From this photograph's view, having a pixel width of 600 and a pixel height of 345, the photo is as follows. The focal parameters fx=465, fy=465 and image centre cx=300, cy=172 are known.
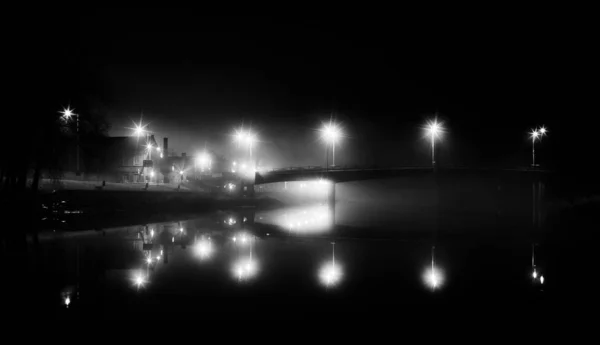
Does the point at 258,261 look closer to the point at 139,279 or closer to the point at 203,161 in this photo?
the point at 139,279

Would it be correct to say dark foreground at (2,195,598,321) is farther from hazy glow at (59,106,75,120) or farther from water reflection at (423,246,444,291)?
hazy glow at (59,106,75,120)

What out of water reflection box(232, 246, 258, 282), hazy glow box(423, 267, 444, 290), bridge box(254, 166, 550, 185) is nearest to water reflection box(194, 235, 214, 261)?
water reflection box(232, 246, 258, 282)

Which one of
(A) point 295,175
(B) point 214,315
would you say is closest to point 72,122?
(B) point 214,315

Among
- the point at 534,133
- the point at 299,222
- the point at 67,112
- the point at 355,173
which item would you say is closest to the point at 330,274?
the point at 299,222

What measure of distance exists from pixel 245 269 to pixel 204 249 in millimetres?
6465

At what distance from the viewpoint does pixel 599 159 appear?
81.2 meters

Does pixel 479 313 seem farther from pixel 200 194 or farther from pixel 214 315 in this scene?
pixel 200 194

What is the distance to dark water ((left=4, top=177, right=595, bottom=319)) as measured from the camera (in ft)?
46.1

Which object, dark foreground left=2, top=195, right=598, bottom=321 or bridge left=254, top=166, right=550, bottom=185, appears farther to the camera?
bridge left=254, top=166, right=550, bottom=185

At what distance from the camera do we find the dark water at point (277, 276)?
14047 mm

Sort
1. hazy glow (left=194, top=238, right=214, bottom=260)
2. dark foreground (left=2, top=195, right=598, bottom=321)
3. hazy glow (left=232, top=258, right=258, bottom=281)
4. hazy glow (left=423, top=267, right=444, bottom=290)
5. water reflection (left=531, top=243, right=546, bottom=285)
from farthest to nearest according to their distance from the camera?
hazy glow (left=194, top=238, right=214, bottom=260) < water reflection (left=531, top=243, right=546, bottom=285) < hazy glow (left=232, top=258, right=258, bottom=281) < hazy glow (left=423, top=267, right=444, bottom=290) < dark foreground (left=2, top=195, right=598, bottom=321)

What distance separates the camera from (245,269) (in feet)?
66.0

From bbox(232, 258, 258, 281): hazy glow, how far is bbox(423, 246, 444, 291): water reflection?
693 centimetres

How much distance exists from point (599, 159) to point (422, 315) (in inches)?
3299
